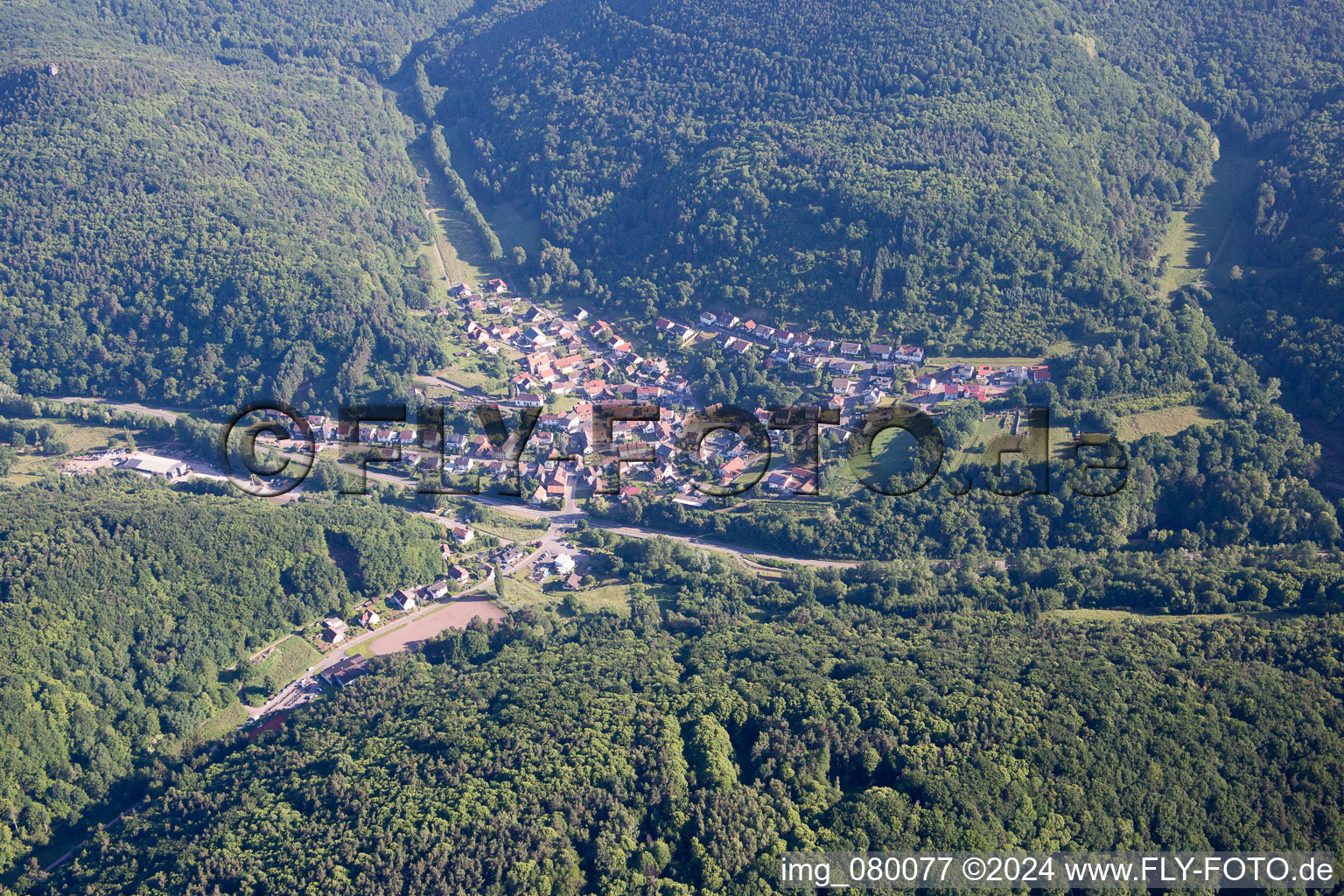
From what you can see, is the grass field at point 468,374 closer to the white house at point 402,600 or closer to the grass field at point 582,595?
the grass field at point 582,595

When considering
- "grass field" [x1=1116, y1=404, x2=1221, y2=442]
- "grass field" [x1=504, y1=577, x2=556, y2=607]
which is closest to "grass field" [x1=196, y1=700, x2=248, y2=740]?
"grass field" [x1=504, y1=577, x2=556, y2=607]

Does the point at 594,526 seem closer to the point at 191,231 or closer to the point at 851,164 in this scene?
the point at 851,164

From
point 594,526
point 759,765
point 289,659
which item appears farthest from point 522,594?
point 759,765

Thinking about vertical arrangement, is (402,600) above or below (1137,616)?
below

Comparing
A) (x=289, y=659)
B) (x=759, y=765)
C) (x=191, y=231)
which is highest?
(x=191, y=231)

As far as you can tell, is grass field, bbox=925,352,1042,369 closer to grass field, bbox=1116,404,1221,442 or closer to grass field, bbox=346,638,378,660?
grass field, bbox=1116,404,1221,442

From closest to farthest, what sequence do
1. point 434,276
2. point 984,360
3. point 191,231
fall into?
point 984,360 → point 191,231 → point 434,276
